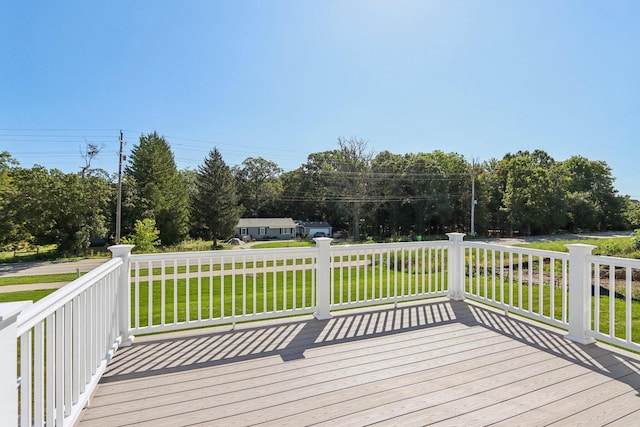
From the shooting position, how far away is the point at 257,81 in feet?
34.4

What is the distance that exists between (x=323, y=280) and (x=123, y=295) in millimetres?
1887

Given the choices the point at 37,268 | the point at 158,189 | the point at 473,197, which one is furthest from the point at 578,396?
the point at 158,189

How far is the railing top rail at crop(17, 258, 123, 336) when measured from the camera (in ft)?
3.84

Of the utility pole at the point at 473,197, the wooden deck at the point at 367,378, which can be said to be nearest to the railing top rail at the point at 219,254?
the wooden deck at the point at 367,378

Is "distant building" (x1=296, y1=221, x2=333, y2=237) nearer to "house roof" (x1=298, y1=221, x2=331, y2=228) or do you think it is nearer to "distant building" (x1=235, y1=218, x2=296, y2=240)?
"house roof" (x1=298, y1=221, x2=331, y2=228)

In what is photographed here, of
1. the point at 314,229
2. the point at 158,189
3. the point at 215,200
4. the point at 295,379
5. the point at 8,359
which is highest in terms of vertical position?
the point at 158,189

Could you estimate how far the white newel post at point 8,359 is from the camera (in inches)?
36.9

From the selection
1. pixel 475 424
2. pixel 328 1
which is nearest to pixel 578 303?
pixel 475 424

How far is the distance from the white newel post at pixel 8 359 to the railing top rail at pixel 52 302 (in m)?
0.11

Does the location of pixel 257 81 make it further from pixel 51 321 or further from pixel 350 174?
pixel 350 174

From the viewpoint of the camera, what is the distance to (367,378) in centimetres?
235

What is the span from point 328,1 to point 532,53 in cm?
459

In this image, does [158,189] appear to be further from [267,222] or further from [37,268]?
[267,222]

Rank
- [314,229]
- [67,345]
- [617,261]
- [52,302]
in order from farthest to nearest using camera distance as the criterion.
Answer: [314,229] → [617,261] → [67,345] → [52,302]
